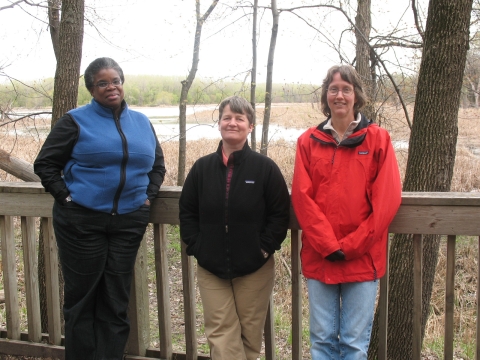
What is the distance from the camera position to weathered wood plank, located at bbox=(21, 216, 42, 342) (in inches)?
113

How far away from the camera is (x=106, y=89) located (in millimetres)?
2396

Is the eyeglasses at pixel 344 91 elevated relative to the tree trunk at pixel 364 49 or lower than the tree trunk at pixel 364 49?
lower

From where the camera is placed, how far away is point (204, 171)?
2.31 meters

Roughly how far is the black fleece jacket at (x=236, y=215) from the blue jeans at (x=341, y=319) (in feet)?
1.07

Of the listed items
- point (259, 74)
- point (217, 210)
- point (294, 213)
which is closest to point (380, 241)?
point (294, 213)

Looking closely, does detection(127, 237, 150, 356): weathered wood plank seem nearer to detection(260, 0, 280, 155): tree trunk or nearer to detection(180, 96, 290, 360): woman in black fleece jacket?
detection(180, 96, 290, 360): woman in black fleece jacket

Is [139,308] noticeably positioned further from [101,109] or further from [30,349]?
[101,109]

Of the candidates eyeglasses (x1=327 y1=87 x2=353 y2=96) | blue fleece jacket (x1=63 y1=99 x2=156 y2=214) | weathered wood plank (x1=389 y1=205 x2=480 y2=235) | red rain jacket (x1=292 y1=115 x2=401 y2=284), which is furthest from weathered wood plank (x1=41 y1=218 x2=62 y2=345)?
weathered wood plank (x1=389 y1=205 x2=480 y2=235)

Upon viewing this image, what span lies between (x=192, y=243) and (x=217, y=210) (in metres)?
0.21

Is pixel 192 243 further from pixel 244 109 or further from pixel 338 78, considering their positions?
pixel 338 78

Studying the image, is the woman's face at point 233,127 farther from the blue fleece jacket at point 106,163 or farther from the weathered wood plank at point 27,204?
the weathered wood plank at point 27,204

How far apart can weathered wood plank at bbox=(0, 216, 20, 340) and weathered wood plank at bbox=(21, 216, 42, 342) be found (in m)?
0.09

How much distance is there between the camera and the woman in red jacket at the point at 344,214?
6.81 feet

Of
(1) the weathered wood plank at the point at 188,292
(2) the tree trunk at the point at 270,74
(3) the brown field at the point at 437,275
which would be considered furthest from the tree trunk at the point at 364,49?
(1) the weathered wood plank at the point at 188,292
